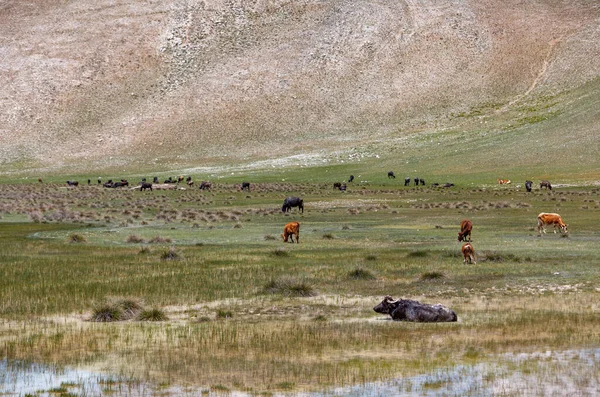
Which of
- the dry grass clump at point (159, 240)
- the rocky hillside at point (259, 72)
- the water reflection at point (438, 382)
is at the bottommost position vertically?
the water reflection at point (438, 382)

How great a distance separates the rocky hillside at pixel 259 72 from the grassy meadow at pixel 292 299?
89.8 meters

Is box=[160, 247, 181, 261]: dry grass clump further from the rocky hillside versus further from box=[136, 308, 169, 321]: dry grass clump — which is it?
the rocky hillside

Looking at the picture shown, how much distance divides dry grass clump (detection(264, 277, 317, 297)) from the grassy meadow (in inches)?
1.5

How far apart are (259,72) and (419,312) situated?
13562 cm

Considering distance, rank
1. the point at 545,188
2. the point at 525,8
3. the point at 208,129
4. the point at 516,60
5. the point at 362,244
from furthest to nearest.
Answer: the point at 525,8 → the point at 516,60 → the point at 208,129 → the point at 545,188 → the point at 362,244

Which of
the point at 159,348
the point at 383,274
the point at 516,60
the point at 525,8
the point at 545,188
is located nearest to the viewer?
the point at 159,348

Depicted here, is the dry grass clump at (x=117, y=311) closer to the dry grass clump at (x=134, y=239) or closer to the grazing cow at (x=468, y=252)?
the grazing cow at (x=468, y=252)

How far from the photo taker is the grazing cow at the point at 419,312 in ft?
59.8

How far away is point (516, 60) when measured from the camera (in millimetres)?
152375

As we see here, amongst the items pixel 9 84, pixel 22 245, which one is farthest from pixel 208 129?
pixel 22 245

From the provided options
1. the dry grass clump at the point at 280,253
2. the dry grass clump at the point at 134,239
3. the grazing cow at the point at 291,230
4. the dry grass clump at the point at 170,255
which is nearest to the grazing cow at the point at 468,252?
the dry grass clump at the point at 280,253

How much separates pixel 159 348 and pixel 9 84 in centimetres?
14497

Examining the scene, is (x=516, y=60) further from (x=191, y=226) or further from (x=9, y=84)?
(x=191, y=226)

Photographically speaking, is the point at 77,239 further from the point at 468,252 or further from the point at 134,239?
the point at 468,252
